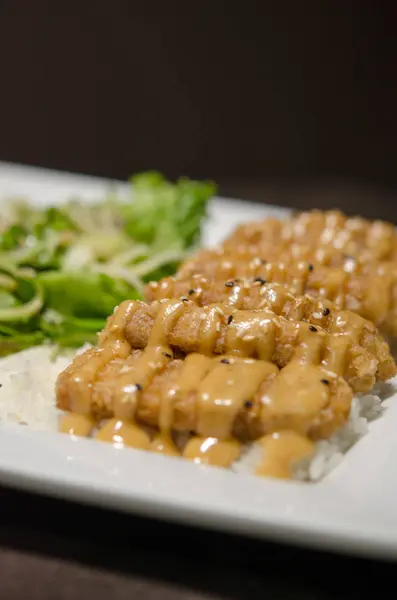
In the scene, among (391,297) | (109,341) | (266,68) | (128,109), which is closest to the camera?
(109,341)

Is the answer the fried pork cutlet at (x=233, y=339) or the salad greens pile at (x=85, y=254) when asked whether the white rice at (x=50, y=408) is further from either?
the salad greens pile at (x=85, y=254)

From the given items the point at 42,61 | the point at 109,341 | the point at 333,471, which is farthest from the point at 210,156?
the point at 333,471

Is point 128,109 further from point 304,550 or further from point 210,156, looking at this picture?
point 304,550

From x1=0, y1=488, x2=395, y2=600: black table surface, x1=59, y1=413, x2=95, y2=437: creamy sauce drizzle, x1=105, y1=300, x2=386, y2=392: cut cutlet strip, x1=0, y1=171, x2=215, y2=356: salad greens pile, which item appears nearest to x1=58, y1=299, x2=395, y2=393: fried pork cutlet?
x1=105, y1=300, x2=386, y2=392: cut cutlet strip

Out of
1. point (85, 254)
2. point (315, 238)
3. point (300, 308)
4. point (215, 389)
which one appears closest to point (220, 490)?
point (215, 389)

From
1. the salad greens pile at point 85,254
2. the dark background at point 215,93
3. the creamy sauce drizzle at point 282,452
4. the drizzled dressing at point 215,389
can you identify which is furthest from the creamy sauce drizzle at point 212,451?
the dark background at point 215,93
